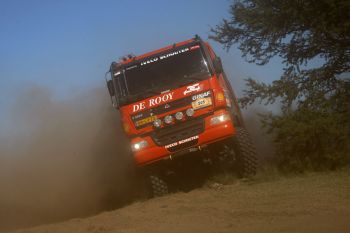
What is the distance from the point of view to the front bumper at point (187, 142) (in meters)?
9.20

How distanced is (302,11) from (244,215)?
5851 mm

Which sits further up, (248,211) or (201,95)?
(201,95)

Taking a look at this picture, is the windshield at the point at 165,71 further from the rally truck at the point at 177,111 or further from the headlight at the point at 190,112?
the headlight at the point at 190,112

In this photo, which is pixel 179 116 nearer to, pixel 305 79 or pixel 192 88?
pixel 192 88

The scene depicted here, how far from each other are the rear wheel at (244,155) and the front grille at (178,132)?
90 cm

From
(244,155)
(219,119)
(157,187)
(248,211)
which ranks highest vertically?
(219,119)

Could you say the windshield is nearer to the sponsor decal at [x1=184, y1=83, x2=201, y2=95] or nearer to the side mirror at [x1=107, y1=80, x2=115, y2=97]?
the sponsor decal at [x1=184, y1=83, x2=201, y2=95]

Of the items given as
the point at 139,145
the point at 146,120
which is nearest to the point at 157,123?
the point at 146,120

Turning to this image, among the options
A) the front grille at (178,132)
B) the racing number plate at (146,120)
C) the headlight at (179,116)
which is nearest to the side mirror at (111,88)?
the racing number plate at (146,120)

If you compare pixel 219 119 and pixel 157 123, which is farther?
pixel 157 123

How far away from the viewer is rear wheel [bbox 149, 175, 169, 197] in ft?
32.9

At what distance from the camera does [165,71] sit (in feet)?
32.3

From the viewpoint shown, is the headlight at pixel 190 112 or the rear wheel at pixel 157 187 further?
the rear wheel at pixel 157 187

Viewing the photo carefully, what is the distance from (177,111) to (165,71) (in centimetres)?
105
